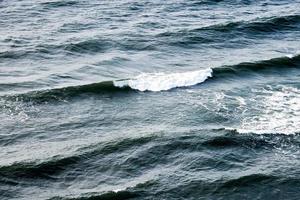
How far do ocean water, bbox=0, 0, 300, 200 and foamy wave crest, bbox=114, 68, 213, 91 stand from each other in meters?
0.06

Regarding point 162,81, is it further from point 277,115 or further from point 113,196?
point 113,196

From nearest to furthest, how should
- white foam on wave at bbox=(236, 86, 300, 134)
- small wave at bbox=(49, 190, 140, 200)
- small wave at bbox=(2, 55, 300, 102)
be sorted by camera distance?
small wave at bbox=(49, 190, 140, 200)
white foam on wave at bbox=(236, 86, 300, 134)
small wave at bbox=(2, 55, 300, 102)

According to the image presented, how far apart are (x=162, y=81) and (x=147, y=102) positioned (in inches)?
92.5

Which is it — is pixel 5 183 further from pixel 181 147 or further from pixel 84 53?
pixel 84 53

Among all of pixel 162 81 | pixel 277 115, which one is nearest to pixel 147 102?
pixel 162 81

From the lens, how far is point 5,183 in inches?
736

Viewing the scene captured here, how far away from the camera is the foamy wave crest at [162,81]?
1088 inches

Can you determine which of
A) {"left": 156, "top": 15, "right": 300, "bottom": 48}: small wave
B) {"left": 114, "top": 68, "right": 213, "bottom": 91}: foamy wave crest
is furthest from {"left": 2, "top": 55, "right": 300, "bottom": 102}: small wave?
{"left": 156, "top": 15, "right": 300, "bottom": 48}: small wave

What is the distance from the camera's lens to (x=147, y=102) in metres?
26.2

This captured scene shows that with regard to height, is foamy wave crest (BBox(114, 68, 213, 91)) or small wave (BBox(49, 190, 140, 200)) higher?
foamy wave crest (BBox(114, 68, 213, 91))

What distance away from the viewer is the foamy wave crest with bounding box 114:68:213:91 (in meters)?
Result: 27.6

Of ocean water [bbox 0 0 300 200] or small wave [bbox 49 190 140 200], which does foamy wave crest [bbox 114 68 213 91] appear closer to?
ocean water [bbox 0 0 300 200]

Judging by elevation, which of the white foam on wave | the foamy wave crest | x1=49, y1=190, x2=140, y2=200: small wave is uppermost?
the foamy wave crest

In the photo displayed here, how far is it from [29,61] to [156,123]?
10552 mm
